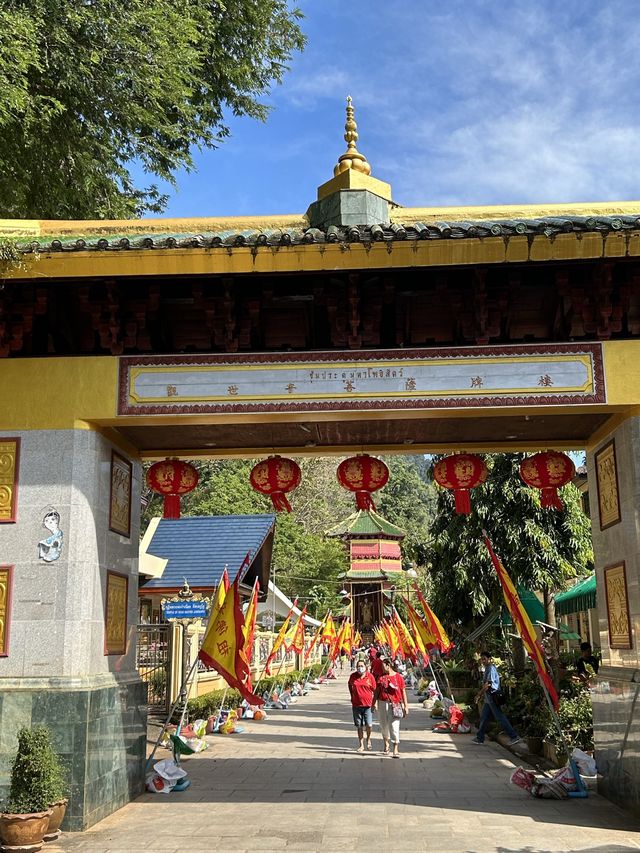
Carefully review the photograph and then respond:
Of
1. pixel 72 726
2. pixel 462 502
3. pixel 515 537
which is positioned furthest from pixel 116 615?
pixel 515 537

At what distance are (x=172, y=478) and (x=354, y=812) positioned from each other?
13.8 ft

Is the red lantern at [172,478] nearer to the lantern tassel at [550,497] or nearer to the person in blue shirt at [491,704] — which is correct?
the lantern tassel at [550,497]

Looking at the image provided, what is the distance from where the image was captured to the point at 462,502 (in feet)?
30.2

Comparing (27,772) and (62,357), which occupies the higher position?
(62,357)

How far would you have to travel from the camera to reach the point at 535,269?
7.77 m

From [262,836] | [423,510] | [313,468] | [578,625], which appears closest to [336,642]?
[578,625]

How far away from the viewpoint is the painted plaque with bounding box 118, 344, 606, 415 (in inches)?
304

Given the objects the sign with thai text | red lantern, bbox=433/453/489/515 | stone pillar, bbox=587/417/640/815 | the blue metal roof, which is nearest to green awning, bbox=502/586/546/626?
the blue metal roof

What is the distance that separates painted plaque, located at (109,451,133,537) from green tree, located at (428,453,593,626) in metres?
9.62

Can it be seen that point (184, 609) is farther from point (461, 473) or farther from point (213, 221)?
point (213, 221)

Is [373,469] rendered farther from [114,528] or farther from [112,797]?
[112,797]

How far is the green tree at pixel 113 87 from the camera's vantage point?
35.6 feet

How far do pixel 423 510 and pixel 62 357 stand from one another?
85.9m

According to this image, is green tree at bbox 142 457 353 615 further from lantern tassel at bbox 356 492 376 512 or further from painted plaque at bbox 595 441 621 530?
painted plaque at bbox 595 441 621 530
